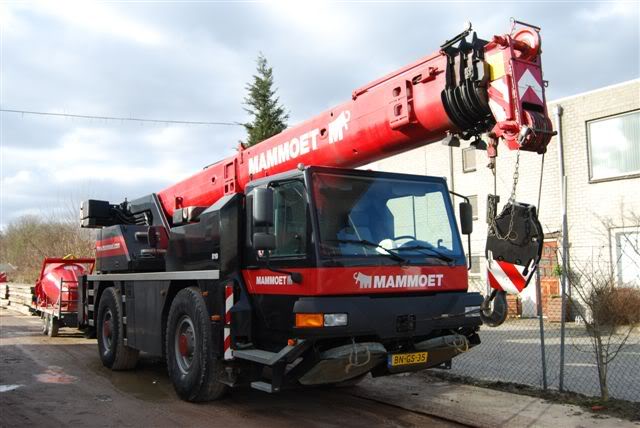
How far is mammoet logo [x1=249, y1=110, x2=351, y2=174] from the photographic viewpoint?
20.5ft

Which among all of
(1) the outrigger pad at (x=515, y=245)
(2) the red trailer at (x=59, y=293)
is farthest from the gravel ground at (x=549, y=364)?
(2) the red trailer at (x=59, y=293)

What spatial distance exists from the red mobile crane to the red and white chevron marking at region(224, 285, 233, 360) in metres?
0.02

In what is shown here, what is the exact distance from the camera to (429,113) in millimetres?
5371

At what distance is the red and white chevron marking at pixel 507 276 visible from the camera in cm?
612

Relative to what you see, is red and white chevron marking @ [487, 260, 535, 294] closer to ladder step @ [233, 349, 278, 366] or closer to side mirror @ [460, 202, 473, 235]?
side mirror @ [460, 202, 473, 235]

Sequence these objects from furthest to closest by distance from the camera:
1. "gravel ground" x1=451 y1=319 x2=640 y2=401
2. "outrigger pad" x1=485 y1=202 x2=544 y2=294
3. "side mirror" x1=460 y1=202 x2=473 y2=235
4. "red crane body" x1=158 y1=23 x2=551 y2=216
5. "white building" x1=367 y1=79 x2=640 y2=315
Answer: "white building" x1=367 y1=79 x2=640 y2=315 < "gravel ground" x1=451 y1=319 x2=640 y2=401 < "side mirror" x1=460 y1=202 x2=473 y2=235 < "outrigger pad" x1=485 y1=202 x2=544 y2=294 < "red crane body" x1=158 y1=23 x2=551 y2=216

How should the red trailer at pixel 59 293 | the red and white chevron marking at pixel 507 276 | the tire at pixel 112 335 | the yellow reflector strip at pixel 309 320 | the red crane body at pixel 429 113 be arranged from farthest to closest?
the red trailer at pixel 59 293 → the tire at pixel 112 335 → the red and white chevron marking at pixel 507 276 → the yellow reflector strip at pixel 309 320 → the red crane body at pixel 429 113

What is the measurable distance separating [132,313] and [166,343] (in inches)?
59.5

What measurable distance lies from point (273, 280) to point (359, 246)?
932 mm

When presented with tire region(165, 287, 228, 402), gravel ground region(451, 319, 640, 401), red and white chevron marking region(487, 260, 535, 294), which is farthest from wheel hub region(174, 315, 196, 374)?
gravel ground region(451, 319, 640, 401)

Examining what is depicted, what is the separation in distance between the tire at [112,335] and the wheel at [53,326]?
4346 mm

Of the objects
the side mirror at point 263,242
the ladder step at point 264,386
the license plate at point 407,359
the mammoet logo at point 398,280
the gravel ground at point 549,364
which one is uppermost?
the side mirror at point 263,242

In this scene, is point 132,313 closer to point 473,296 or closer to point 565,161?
point 473,296

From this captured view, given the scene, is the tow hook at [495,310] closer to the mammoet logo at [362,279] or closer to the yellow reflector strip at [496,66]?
the mammoet logo at [362,279]
